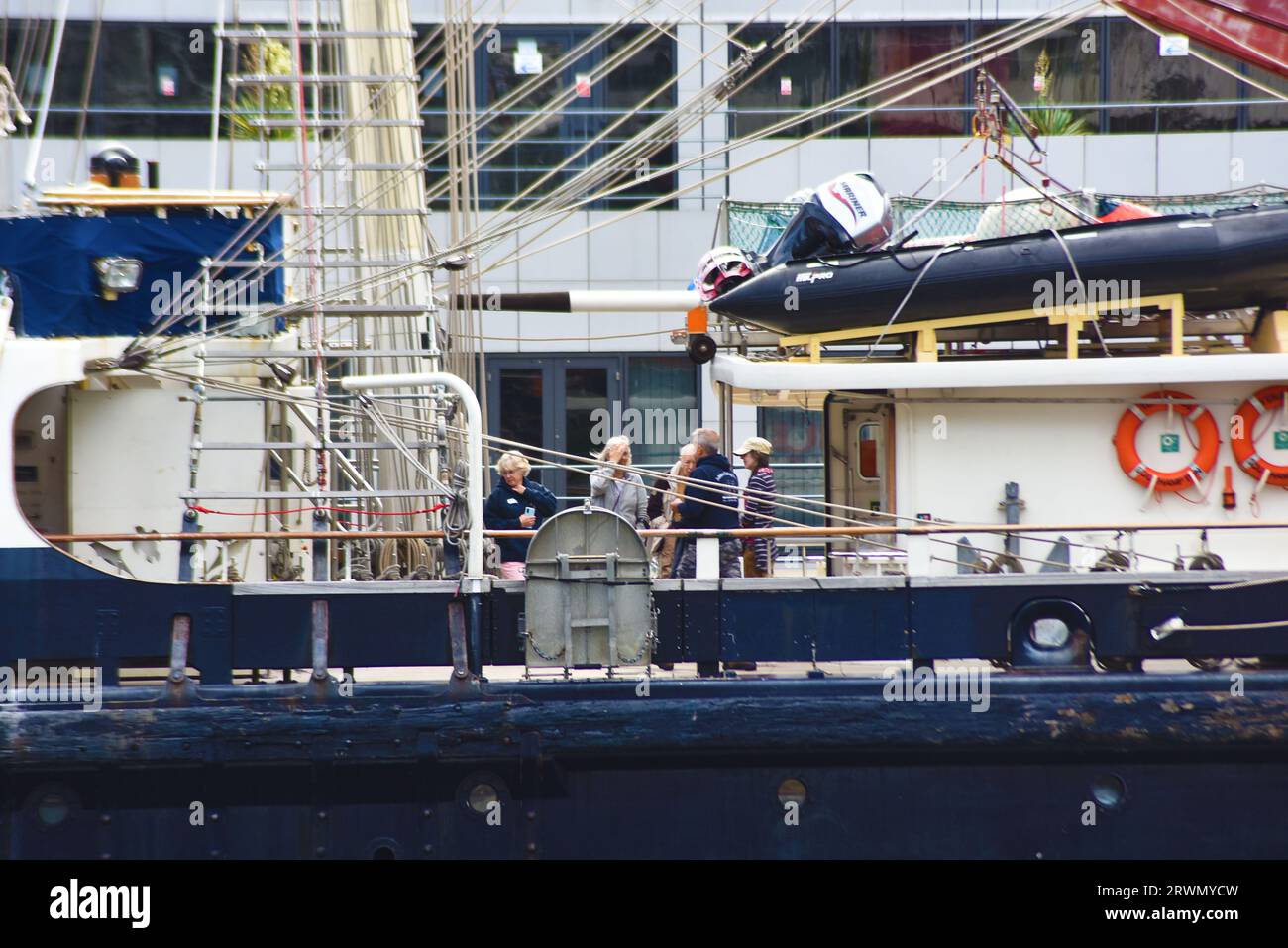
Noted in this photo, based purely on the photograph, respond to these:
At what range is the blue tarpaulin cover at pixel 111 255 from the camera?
8109mm

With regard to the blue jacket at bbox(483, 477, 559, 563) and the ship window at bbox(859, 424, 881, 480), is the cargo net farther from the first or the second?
the blue jacket at bbox(483, 477, 559, 563)

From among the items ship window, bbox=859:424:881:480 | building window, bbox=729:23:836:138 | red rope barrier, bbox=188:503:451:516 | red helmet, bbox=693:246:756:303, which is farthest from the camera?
building window, bbox=729:23:836:138

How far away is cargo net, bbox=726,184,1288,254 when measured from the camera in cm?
1006

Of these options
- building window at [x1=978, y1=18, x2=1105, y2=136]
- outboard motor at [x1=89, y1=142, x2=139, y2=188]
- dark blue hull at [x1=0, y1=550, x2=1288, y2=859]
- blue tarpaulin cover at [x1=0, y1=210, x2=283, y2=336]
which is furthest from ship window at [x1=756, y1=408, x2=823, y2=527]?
blue tarpaulin cover at [x1=0, y1=210, x2=283, y2=336]

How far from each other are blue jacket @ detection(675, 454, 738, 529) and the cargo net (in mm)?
1860

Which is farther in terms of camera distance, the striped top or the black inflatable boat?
the striped top

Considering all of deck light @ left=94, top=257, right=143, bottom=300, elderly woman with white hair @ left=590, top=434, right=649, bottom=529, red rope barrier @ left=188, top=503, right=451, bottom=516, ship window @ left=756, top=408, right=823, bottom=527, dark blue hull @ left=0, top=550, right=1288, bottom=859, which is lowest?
dark blue hull @ left=0, top=550, right=1288, bottom=859

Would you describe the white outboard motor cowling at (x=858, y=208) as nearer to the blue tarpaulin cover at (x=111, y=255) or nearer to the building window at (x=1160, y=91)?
the blue tarpaulin cover at (x=111, y=255)

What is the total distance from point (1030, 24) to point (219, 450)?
557cm

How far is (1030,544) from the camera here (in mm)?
8539

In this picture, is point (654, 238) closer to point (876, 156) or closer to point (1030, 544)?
point (876, 156)

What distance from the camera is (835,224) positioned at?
907 centimetres

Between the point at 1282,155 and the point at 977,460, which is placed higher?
the point at 1282,155
